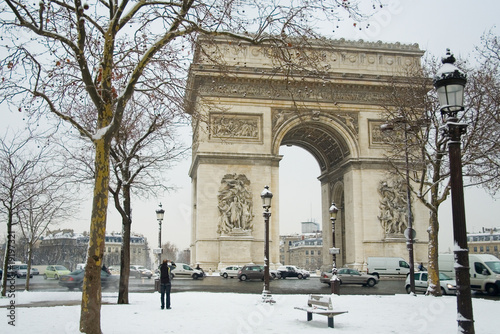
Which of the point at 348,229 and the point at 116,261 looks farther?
the point at 116,261

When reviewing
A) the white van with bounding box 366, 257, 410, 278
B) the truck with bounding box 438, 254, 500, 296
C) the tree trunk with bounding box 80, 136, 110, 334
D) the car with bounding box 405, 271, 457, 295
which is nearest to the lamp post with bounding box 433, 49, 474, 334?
the tree trunk with bounding box 80, 136, 110, 334

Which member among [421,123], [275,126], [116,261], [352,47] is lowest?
[116,261]

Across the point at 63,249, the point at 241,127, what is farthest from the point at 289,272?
the point at 63,249

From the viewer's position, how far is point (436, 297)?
17391 millimetres

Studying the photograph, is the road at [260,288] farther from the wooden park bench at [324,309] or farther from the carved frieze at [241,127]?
the wooden park bench at [324,309]

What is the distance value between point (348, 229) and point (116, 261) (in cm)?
8195

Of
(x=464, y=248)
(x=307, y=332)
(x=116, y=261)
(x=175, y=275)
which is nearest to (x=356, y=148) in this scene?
(x=175, y=275)

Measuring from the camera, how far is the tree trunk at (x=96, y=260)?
8.20 meters

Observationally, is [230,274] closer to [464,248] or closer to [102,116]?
[102,116]

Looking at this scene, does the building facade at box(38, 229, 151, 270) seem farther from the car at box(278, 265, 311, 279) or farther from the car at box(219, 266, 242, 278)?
the car at box(219, 266, 242, 278)

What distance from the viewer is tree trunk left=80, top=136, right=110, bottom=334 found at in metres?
8.20

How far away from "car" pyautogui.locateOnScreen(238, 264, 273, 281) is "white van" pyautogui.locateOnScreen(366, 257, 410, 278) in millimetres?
6945

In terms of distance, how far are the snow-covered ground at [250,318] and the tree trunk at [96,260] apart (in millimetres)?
769

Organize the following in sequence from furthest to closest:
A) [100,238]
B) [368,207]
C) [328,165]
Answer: [328,165], [368,207], [100,238]
